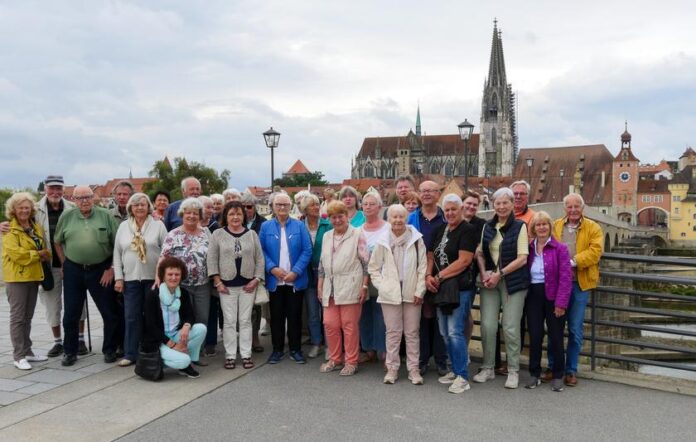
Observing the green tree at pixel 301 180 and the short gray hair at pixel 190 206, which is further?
the green tree at pixel 301 180

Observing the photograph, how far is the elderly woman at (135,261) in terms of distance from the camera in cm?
604

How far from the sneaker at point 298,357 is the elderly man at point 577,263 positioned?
255cm

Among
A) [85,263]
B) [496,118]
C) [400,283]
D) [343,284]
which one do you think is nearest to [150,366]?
[85,263]

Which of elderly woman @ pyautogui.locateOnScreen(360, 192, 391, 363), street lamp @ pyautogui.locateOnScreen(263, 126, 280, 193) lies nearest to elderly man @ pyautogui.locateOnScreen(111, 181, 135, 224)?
elderly woman @ pyautogui.locateOnScreen(360, 192, 391, 363)

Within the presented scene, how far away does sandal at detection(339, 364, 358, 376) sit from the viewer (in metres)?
5.75

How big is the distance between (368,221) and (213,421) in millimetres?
2472

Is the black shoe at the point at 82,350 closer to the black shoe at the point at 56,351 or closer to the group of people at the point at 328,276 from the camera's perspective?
the group of people at the point at 328,276

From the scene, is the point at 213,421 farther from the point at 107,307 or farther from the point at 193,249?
the point at 107,307

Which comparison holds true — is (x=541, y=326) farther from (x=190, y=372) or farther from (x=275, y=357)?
(x=190, y=372)

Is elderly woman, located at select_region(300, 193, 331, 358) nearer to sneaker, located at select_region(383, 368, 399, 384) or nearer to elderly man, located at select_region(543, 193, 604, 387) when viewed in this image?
sneaker, located at select_region(383, 368, 399, 384)

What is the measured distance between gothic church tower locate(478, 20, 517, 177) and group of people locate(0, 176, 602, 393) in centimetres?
10565

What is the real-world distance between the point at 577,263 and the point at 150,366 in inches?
168

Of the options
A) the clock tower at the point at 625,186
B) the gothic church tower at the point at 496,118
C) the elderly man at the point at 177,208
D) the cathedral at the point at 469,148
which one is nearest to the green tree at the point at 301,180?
→ the cathedral at the point at 469,148

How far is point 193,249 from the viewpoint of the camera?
6.02 meters
